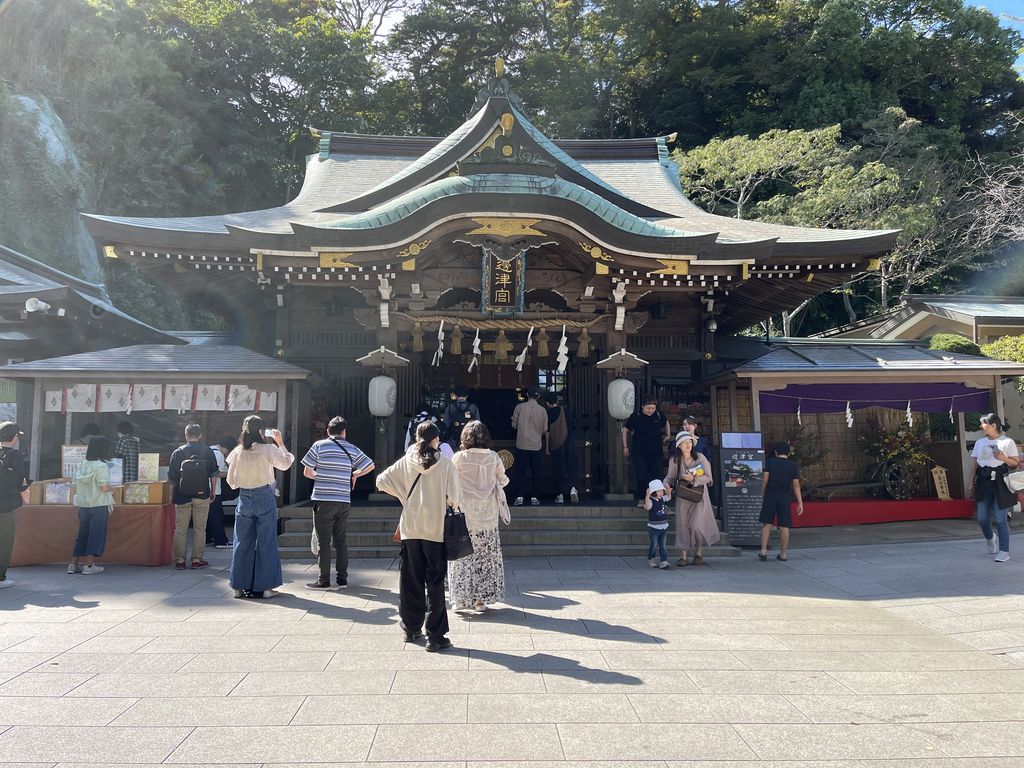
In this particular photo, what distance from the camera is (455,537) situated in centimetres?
476

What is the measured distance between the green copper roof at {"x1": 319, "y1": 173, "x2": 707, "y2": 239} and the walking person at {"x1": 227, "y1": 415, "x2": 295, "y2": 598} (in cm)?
429

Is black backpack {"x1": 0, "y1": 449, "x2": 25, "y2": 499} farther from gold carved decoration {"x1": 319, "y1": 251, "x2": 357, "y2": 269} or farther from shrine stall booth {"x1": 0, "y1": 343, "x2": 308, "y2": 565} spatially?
gold carved decoration {"x1": 319, "y1": 251, "x2": 357, "y2": 269}

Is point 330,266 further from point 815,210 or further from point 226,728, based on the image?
point 815,210

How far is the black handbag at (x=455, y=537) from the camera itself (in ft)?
15.6

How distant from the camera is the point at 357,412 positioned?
11.2 meters

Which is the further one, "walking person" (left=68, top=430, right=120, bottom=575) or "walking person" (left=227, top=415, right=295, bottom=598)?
"walking person" (left=68, top=430, right=120, bottom=575)

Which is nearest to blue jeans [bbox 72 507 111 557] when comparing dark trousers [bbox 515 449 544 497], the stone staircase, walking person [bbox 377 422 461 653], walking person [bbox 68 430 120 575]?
walking person [bbox 68 430 120 575]

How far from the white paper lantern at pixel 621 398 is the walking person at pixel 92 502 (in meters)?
6.58

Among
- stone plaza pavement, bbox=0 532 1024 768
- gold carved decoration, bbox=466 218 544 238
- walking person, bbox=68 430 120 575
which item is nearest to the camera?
stone plaza pavement, bbox=0 532 1024 768

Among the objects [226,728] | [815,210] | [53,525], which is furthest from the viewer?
Answer: [815,210]

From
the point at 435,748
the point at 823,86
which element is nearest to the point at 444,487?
the point at 435,748

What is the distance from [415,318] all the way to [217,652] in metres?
6.47

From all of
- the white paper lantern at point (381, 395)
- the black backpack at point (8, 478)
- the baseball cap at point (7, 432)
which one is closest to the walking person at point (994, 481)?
the white paper lantern at point (381, 395)

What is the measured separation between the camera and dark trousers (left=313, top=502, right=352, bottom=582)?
6.39 meters
